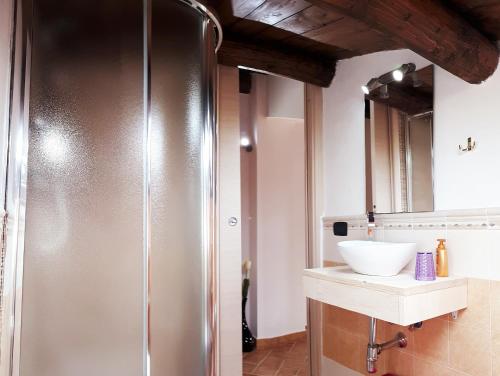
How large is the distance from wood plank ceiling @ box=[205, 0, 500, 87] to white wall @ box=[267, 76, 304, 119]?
748 mm

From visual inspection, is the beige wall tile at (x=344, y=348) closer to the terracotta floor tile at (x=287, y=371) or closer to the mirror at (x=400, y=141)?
the terracotta floor tile at (x=287, y=371)

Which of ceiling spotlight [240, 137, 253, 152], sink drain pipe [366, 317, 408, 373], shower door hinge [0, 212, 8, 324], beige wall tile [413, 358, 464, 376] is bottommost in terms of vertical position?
beige wall tile [413, 358, 464, 376]

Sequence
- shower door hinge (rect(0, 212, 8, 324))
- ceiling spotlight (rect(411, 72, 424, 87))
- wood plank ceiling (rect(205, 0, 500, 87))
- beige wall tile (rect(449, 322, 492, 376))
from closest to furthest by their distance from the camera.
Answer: shower door hinge (rect(0, 212, 8, 324)), wood plank ceiling (rect(205, 0, 500, 87)), beige wall tile (rect(449, 322, 492, 376)), ceiling spotlight (rect(411, 72, 424, 87))

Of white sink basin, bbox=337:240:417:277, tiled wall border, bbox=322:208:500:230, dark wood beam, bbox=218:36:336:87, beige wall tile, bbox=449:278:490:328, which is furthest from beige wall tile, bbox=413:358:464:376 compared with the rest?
dark wood beam, bbox=218:36:336:87

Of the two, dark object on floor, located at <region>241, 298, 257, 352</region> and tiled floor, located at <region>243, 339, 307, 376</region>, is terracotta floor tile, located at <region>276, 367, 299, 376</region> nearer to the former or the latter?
tiled floor, located at <region>243, 339, 307, 376</region>

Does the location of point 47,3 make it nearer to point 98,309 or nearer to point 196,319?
point 98,309

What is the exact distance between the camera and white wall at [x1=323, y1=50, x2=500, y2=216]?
1.57 metres

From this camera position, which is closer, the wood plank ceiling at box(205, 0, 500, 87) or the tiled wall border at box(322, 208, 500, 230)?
the wood plank ceiling at box(205, 0, 500, 87)

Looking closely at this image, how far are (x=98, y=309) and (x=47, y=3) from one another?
1108mm

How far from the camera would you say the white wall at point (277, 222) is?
10.8ft

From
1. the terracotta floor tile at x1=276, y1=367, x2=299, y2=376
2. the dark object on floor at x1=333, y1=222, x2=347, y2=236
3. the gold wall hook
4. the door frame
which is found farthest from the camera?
the terracotta floor tile at x1=276, y1=367, x2=299, y2=376

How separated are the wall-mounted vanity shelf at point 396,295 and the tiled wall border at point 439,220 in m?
0.25

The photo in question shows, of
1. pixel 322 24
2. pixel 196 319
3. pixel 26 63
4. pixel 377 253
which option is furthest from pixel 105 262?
pixel 322 24

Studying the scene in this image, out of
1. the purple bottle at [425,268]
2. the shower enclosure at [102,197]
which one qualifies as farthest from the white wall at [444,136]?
the shower enclosure at [102,197]
